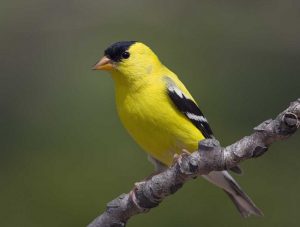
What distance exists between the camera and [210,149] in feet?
9.86

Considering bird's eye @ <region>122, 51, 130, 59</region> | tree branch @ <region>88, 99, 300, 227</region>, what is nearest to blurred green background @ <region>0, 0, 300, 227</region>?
bird's eye @ <region>122, 51, 130, 59</region>

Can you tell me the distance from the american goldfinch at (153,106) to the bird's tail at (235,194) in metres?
0.32

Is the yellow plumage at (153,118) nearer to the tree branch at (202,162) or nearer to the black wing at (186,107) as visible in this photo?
the black wing at (186,107)

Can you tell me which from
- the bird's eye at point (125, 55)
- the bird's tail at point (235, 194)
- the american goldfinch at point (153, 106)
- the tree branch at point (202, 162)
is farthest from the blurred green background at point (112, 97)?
the tree branch at point (202, 162)

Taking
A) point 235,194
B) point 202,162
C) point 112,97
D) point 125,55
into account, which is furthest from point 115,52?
point 112,97

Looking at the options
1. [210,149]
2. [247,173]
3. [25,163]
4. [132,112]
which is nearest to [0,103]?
[25,163]

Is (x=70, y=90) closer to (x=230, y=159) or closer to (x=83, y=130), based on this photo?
(x=83, y=130)

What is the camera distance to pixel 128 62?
4.23 m

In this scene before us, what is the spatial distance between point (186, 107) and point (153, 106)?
196 millimetres

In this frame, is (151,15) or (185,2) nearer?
(151,15)

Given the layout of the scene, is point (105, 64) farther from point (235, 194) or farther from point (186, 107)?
point (235, 194)

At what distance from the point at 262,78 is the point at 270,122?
13.7 ft

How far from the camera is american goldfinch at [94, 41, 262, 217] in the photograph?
3932 millimetres

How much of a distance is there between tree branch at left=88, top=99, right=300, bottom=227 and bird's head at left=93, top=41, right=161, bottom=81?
92 cm
